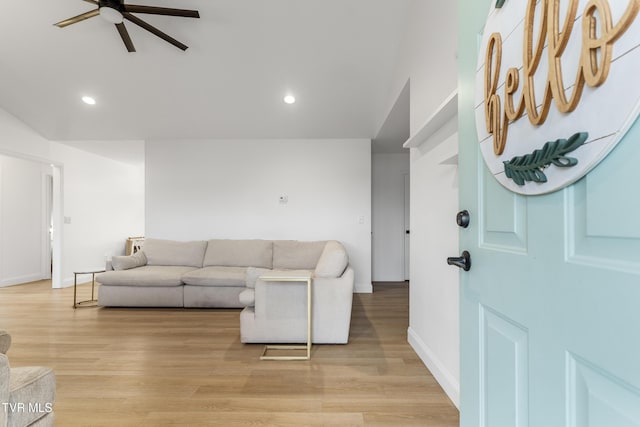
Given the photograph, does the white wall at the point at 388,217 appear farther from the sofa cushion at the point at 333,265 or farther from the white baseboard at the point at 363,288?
the sofa cushion at the point at 333,265

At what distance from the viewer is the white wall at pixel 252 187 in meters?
4.83

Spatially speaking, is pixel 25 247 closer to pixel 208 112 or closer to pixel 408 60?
pixel 208 112

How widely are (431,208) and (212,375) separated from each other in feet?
6.70

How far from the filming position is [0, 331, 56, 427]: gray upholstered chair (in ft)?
3.26

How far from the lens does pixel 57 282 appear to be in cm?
484

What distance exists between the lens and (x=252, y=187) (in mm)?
4867

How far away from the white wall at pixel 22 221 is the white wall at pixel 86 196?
0.47 feet

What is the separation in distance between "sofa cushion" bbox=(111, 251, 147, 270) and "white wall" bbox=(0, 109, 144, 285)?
1.73m

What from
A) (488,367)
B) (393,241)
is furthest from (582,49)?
(393,241)

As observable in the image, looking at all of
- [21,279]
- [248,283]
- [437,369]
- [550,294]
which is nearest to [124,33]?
[248,283]

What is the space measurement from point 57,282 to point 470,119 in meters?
6.30

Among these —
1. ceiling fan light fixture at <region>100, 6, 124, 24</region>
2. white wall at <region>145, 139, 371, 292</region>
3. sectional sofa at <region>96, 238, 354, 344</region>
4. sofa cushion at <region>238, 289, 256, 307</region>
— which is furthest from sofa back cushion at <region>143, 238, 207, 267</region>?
ceiling fan light fixture at <region>100, 6, 124, 24</region>

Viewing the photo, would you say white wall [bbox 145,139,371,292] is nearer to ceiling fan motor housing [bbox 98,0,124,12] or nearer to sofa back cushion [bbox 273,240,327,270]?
sofa back cushion [bbox 273,240,327,270]

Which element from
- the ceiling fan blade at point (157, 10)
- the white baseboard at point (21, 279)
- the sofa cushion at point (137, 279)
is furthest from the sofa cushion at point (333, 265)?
the white baseboard at point (21, 279)
